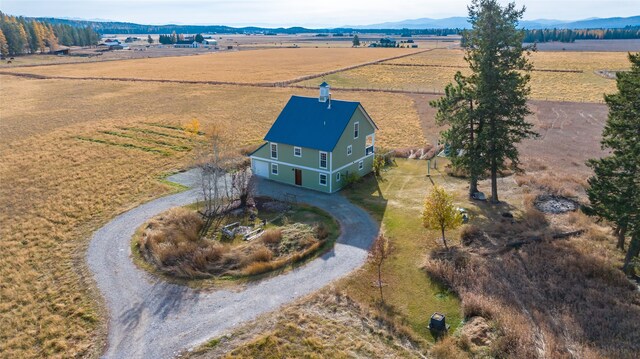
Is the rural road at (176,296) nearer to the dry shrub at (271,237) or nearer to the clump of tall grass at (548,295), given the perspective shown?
the dry shrub at (271,237)

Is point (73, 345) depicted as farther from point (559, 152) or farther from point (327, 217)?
point (559, 152)

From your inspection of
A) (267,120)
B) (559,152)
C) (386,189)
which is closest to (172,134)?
(267,120)

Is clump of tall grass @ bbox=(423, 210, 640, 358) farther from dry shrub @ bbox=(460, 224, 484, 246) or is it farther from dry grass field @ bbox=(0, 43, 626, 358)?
dry grass field @ bbox=(0, 43, 626, 358)

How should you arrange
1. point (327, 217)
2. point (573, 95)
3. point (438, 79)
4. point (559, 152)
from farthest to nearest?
1. point (438, 79)
2. point (573, 95)
3. point (559, 152)
4. point (327, 217)

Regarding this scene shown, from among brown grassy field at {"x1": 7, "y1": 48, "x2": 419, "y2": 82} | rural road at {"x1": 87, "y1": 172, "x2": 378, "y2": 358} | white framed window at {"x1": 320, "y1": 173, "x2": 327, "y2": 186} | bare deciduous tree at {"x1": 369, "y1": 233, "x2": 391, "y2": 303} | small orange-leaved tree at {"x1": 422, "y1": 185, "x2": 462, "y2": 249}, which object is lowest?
rural road at {"x1": 87, "y1": 172, "x2": 378, "y2": 358}

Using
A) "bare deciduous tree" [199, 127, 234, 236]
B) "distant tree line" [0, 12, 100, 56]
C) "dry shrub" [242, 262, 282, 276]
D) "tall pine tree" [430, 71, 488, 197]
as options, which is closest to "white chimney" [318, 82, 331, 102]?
"tall pine tree" [430, 71, 488, 197]

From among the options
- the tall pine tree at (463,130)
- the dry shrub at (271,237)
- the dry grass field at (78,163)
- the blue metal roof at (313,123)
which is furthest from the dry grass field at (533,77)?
the dry shrub at (271,237)

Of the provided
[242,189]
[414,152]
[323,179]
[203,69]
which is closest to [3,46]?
[203,69]
